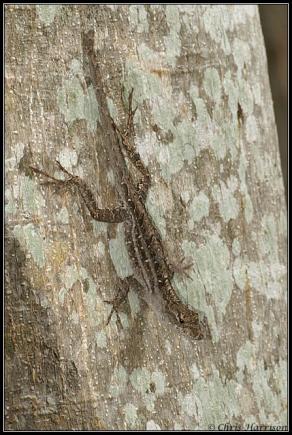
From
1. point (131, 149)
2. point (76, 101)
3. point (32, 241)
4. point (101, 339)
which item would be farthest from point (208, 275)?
point (76, 101)

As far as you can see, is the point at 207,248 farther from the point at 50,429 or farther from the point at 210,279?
the point at 50,429

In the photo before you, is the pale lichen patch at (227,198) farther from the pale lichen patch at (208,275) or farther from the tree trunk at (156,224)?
the pale lichen patch at (208,275)

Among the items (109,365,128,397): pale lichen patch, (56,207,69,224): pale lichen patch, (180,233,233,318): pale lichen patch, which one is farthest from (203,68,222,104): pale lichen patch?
(109,365,128,397): pale lichen patch

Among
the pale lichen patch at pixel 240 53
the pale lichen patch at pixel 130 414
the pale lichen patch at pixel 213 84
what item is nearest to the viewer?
the pale lichen patch at pixel 130 414

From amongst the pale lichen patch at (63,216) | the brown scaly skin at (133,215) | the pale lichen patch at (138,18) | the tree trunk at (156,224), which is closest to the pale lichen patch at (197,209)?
the tree trunk at (156,224)

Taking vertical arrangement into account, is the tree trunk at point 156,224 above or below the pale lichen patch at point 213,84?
below

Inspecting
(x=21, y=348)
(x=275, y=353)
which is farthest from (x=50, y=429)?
(x=275, y=353)

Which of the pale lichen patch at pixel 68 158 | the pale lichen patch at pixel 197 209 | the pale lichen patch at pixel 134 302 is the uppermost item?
the pale lichen patch at pixel 68 158
